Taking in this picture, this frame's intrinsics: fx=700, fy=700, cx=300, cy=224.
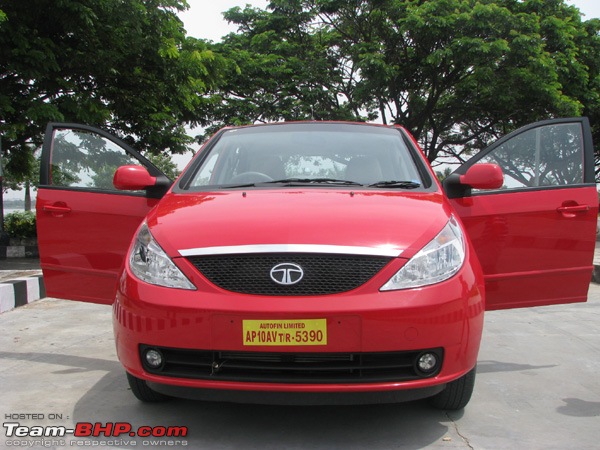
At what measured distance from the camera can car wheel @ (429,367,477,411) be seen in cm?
316

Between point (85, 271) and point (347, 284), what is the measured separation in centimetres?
205

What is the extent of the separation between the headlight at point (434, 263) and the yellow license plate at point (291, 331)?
30 cm

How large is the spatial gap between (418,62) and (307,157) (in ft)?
54.3

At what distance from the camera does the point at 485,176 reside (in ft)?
12.3

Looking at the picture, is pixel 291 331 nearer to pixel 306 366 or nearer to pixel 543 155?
pixel 306 366

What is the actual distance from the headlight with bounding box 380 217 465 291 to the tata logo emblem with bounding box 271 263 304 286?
33 cm

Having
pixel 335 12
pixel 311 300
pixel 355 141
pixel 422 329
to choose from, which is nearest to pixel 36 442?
pixel 311 300

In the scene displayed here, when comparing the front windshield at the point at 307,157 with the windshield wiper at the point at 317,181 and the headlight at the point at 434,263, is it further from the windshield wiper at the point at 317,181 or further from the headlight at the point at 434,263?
the headlight at the point at 434,263

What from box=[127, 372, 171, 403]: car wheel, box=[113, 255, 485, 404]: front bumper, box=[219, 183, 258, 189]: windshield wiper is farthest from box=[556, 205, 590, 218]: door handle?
box=[127, 372, 171, 403]: car wheel

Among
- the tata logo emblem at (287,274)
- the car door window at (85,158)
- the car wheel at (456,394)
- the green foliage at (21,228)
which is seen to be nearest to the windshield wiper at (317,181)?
the tata logo emblem at (287,274)

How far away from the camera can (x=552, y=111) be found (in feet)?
65.8

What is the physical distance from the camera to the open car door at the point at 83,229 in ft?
13.4

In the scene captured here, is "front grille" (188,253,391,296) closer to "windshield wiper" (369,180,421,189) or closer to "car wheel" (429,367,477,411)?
"car wheel" (429,367,477,411)

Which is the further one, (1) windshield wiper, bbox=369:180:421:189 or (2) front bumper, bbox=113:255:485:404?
(1) windshield wiper, bbox=369:180:421:189
